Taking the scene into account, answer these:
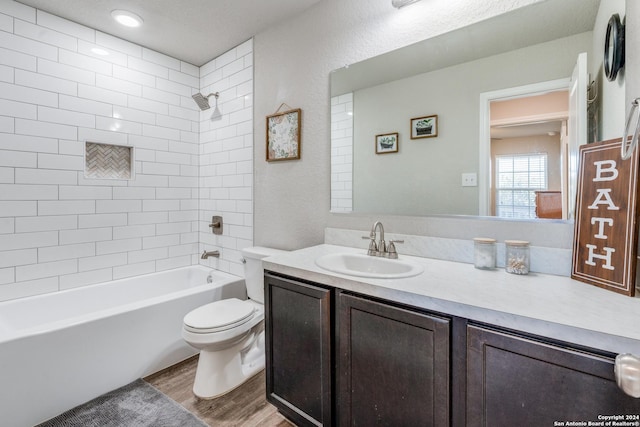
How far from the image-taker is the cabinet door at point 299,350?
1271mm

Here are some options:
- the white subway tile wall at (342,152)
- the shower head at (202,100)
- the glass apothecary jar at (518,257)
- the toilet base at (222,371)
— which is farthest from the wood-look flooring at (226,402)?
the shower head at (202,100)

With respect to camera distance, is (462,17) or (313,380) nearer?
(313,380)

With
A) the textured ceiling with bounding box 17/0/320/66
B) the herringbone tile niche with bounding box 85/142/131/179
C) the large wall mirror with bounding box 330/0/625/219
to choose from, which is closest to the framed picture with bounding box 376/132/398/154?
the large wall mirror with bounding box 330/0/625/219

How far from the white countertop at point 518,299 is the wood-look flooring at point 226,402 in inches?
34.2

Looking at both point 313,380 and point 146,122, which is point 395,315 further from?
point 146,122

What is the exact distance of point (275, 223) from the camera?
2.30 meters

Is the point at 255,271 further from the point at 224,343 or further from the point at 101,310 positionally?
the point at 101,310

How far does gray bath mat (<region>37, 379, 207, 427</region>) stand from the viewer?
5.07 ft

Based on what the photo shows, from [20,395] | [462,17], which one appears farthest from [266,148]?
[20,395]

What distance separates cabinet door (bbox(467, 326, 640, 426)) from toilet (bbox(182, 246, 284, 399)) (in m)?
1.29

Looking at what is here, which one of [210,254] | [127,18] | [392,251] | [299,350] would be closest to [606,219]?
[392,251]

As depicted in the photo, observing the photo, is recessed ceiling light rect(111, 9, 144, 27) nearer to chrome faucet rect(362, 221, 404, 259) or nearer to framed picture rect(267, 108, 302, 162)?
framed picture rect(267, 108, 302, 162)

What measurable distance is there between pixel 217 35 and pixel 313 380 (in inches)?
101

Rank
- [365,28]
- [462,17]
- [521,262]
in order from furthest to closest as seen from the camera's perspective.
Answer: [365,28]
[462,17]
[521,262]
